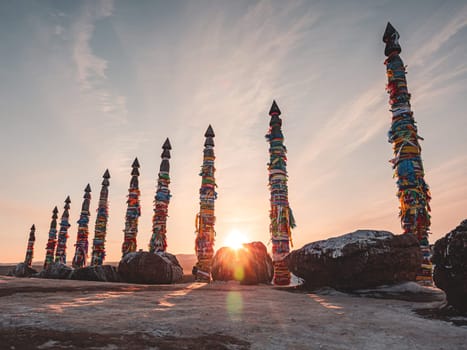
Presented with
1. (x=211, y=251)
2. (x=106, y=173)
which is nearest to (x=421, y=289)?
(x=211, y=251)

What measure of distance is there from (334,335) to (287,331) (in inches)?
13.5

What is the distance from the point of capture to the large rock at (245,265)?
1014 centimetres

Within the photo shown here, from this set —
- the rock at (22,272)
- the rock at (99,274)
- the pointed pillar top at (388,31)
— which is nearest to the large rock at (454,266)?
the pointed pillar top at (388,31)

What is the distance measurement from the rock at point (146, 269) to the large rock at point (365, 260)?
4992 mm

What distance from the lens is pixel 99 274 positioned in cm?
935

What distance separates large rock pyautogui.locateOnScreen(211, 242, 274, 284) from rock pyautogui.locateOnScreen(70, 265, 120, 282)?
3.44m

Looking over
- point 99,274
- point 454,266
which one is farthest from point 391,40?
point 99,274

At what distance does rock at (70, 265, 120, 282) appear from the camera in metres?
9.31

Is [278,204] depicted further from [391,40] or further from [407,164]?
[391,40]

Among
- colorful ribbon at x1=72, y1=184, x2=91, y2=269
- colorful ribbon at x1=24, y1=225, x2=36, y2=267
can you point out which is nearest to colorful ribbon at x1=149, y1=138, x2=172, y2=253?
colorful ribbon at x1=72, y1=184, x2=91, y2=269

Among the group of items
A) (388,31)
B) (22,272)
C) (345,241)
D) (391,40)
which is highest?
(388,31)

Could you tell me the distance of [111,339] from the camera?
6.08 ft

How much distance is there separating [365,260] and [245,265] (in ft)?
17.8

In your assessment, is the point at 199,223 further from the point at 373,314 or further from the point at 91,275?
the point at 373,314
